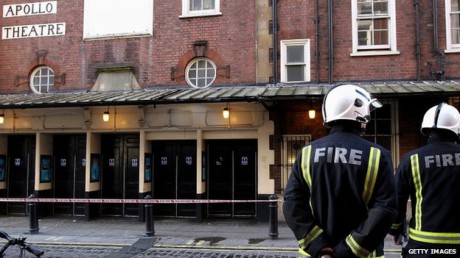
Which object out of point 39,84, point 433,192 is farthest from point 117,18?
point 433,192

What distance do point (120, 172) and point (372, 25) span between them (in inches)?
345

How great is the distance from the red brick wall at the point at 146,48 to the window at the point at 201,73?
0.85 feet

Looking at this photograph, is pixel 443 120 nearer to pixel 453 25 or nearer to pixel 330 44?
pixel 330 44

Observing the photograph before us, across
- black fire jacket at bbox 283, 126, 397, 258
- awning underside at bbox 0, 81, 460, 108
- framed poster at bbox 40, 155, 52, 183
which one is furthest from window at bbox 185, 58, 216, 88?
black fire jacket at bbox 283, 126, 397, 258

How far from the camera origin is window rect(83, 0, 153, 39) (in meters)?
14.2

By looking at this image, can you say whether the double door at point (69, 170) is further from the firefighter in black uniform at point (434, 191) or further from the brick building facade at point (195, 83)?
the firefighter in black uniform at point (434, 191)

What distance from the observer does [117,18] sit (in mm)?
14516

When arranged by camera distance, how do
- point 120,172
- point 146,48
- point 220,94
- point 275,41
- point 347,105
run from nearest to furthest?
point 347,105
point 220,94
point 275,41
point 146,48
point 120,172

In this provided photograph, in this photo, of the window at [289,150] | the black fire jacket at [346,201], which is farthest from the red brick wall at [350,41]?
the black fire jacket at [346,201]

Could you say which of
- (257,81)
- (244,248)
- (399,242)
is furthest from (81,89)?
(399,242)

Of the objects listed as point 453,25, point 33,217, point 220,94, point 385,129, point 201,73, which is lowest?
point 33,217

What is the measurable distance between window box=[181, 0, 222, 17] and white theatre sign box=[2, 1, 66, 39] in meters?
4.13

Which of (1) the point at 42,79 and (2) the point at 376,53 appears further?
(1) the point at 42,79

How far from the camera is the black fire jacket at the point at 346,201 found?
2.79 metres
